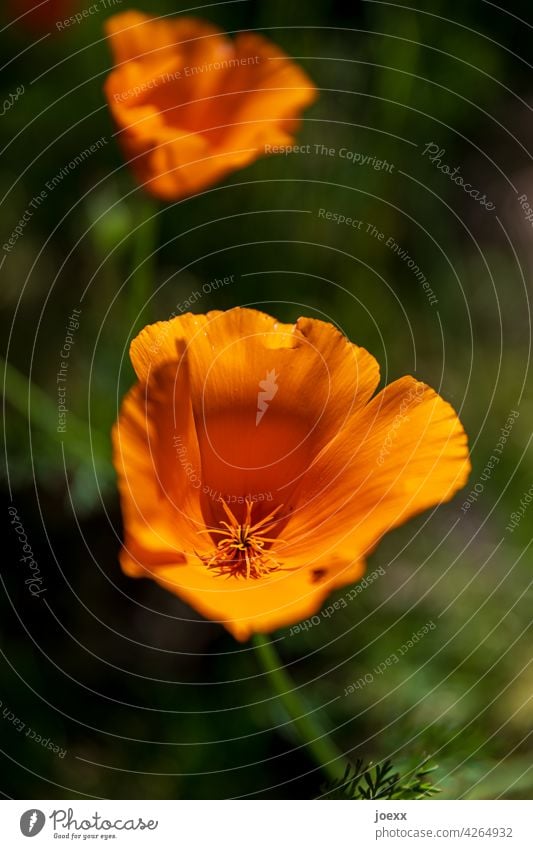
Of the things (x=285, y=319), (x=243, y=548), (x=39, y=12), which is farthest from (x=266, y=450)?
(x=39, y=12)

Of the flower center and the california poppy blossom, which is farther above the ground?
the california poppy blossom

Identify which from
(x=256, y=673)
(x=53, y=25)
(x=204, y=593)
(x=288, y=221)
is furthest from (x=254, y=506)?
(x=53, y=25)

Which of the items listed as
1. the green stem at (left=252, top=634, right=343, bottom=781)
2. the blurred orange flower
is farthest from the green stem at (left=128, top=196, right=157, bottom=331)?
the green stem at (left=252, top=634, right=343, bottom=781)

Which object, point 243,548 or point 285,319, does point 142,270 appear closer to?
point 285,319

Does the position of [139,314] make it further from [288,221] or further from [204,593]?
[204,593]
